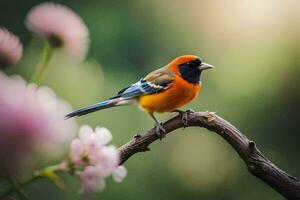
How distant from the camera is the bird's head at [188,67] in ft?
4.42

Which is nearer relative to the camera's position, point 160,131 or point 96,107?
point 160,131

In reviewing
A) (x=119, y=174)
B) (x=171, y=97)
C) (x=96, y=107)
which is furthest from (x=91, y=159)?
A: (x=171, y=97)

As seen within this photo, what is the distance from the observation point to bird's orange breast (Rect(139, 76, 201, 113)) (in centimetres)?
139

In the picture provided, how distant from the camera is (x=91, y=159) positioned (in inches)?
14.3

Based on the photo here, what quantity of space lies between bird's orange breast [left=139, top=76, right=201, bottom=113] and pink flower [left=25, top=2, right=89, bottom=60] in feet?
3.30

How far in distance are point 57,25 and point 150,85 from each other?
3.56 feet

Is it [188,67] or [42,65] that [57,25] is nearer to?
[42,65]

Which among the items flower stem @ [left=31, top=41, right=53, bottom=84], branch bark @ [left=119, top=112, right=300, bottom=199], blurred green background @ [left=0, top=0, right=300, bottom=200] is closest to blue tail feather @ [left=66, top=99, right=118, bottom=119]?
branch bark @ [left=119, top=112, right=300, bottom=199]

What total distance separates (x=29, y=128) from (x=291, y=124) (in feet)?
11.4

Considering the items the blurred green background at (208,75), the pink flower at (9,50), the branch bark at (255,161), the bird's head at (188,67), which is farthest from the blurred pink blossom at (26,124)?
the blurred green background at (208,75)

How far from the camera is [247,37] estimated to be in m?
3.50

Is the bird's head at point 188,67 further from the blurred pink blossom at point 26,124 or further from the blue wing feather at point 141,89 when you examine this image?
the blurred pink blossom at point 26,124

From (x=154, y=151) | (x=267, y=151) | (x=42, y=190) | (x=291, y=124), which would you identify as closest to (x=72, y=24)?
(x=42, y=190)

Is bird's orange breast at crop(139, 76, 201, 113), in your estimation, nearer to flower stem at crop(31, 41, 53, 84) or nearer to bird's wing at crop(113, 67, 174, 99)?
bird's wing at crop(113, 67, 174, 99)
